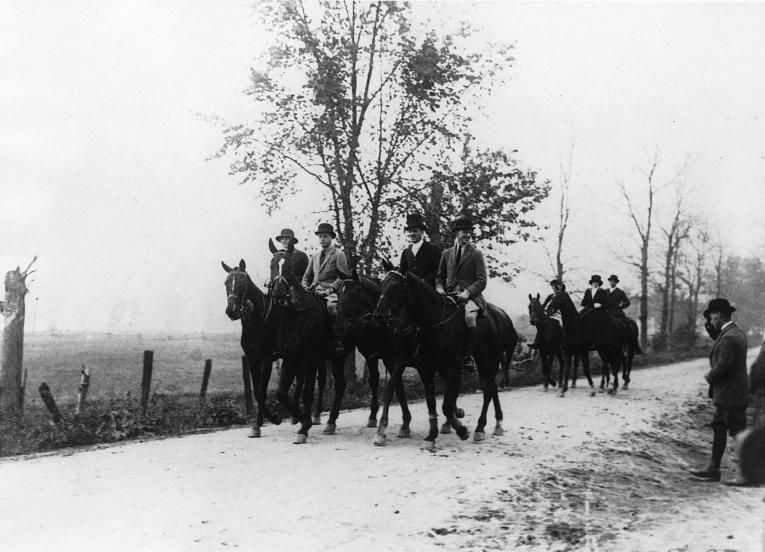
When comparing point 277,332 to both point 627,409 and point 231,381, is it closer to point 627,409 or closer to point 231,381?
point 627,409

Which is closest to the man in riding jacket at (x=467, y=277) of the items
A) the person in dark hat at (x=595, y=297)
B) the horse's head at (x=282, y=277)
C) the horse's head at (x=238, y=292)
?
the horse's head at (x=282, y=277)

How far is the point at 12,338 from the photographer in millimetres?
10711

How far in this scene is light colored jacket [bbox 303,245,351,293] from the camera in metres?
10.0

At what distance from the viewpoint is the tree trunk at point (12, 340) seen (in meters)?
10.5

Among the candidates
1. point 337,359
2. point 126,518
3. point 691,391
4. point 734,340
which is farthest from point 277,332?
point 691,391

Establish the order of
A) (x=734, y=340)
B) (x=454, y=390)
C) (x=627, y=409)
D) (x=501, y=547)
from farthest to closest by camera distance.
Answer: (x=627, y=409)
(x=454, y=390)
(x=734, y=340)
(x=501, y=547)

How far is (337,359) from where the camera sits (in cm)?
1006

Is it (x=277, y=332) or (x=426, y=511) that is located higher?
(x=277, y=332)

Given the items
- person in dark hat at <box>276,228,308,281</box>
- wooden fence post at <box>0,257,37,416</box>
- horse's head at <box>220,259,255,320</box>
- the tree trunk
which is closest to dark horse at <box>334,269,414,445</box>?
horse's head at <box>220,259,255,320</box>

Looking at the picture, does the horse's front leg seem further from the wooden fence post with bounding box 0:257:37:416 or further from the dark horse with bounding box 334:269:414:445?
the wooden fence post with bounding box 0:257:37:416

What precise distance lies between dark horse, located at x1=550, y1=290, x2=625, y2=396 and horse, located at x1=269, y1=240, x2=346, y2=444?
793cm

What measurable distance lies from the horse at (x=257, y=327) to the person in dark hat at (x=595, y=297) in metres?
9.63

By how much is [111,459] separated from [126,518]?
8.22ft

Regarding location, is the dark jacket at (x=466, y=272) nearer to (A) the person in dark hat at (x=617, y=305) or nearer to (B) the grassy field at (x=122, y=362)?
(B) the grassy field at (x=122, y=362)
